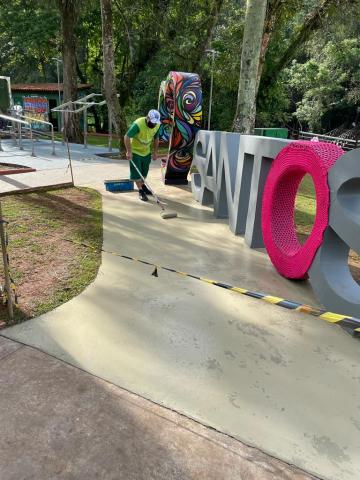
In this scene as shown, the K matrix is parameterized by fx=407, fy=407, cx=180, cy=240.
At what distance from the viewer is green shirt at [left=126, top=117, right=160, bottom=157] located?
743 cm

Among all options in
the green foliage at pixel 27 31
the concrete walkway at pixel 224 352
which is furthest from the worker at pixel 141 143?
the green foliage at pixel 27 31

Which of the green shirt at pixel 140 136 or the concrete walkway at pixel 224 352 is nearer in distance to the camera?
the concrete walkway at pixel 224 352

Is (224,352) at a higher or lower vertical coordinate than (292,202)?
lower

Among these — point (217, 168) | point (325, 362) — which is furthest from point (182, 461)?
point (217, 168)

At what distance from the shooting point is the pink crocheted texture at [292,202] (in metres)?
3.84

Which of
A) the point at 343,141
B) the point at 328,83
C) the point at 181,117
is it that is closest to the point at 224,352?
the point at 181,117

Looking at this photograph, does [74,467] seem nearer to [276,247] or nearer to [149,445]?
[149,445]

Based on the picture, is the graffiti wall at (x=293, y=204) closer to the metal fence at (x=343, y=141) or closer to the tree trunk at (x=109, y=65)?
the tree trunk at (x=109, y=65)

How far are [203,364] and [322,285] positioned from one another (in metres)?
1.51

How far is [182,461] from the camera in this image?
81.5 inches

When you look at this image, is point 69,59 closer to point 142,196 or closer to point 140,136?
point 140,136

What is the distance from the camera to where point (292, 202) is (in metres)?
4.82

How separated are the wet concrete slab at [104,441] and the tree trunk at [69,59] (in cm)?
1533

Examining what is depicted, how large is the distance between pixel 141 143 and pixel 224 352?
540cm
